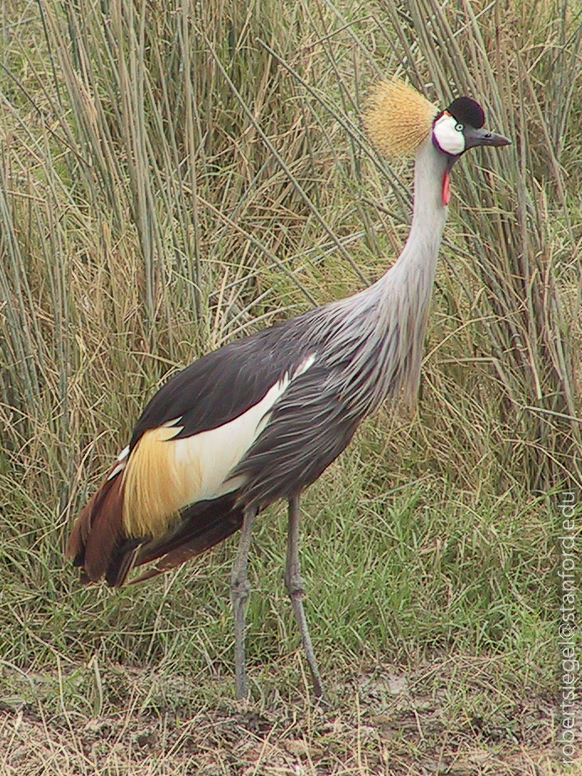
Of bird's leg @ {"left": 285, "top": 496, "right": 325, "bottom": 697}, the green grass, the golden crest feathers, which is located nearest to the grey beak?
the golden crest feathers

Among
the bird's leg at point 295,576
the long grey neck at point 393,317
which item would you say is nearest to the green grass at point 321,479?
the bird's leg at point 295,576

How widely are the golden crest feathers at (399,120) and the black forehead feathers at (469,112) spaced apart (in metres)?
0.09

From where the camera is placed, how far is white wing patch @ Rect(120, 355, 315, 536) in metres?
2.99

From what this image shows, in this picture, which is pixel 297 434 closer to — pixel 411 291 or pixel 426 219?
pixel 411 291

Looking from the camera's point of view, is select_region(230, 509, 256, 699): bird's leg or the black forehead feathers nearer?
the black forehead feathers

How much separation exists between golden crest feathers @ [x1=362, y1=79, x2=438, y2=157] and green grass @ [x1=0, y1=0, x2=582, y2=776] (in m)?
0.35

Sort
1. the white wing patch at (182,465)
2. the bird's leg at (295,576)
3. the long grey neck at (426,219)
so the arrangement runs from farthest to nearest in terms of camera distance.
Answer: the bird's leg at (295,576)
the white wing patch at (182,465)
the long grey neck at (426,219)

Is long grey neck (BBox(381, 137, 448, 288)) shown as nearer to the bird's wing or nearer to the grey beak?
the grey beak

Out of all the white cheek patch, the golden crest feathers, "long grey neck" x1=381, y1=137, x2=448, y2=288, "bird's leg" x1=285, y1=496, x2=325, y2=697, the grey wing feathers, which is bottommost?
"bird's leg" x1=285, y1=496, x2=325, y2=697

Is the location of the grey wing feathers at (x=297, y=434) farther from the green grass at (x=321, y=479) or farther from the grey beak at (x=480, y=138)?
the grey beak at (x=480, y=138)

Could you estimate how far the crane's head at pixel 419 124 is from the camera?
115 inches

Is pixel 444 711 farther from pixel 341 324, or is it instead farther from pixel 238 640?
pixel 341 324

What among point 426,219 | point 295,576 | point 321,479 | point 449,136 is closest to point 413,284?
point 426,219

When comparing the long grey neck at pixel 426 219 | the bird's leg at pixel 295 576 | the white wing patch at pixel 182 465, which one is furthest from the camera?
the bird's leg at pixel 295 576
